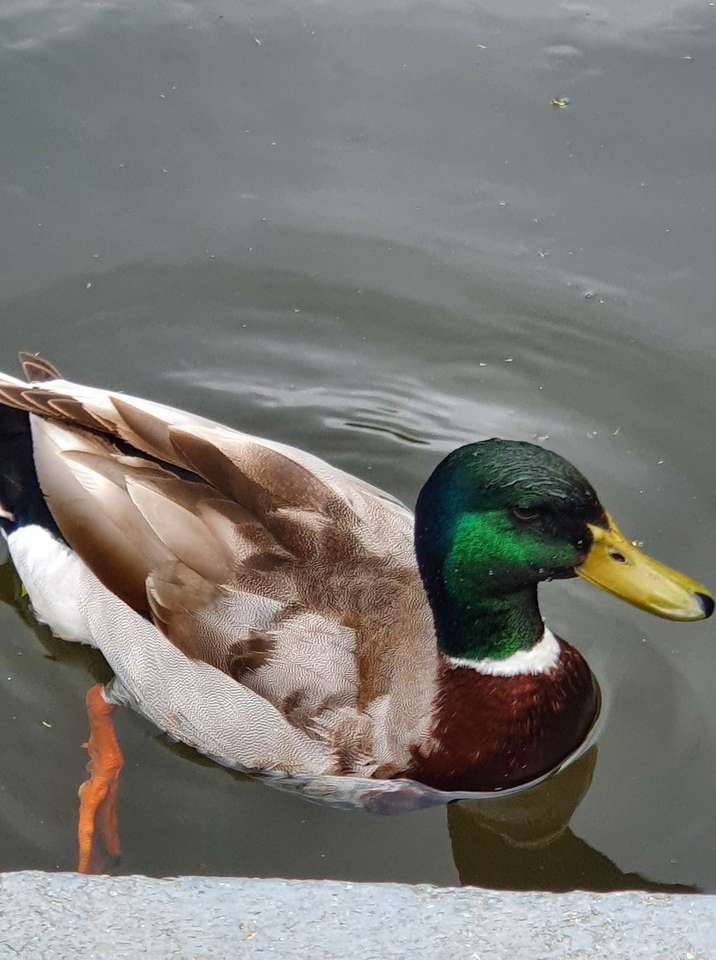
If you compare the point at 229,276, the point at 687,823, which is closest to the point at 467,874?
the point at 687,823

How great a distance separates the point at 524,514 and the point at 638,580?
0.34 metres

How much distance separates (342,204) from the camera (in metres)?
5.85

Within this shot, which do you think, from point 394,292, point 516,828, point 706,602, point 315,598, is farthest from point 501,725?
point 394,292

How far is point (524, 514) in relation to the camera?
354cm

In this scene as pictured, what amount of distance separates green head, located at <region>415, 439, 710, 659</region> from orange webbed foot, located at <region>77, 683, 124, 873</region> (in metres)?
1.12

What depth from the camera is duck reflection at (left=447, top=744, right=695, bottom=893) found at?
13.0ft

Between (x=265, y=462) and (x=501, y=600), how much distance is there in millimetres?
796

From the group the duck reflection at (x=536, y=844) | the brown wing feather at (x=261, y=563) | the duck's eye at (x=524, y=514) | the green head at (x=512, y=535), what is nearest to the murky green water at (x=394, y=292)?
the duck reflection at (x=536, y=844)

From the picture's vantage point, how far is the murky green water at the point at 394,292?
405 centimetres

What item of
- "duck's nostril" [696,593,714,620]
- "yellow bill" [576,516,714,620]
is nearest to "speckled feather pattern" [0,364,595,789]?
"yellow bill" [576,516,714,620]

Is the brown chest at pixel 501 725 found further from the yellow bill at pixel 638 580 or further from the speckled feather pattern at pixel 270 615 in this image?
the yellow bill at pixel 638 580

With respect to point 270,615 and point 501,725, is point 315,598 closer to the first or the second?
point 270,615

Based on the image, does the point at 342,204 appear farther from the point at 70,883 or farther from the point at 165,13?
the point at 70,883

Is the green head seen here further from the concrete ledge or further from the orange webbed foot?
the concrete ledge
